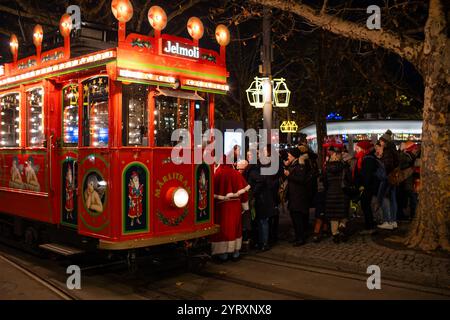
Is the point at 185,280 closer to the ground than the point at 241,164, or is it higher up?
closer to the ground

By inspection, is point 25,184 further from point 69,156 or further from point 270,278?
point 270,278

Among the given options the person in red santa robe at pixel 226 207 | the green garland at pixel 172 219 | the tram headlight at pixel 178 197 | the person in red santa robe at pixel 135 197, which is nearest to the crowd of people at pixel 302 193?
the person in red santa robe at pixel 226 207

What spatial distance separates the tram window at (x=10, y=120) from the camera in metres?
8.57

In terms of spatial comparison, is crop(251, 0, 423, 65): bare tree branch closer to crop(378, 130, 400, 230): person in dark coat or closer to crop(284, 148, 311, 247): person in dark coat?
crop(378, 130, 400, 230): person in dark coat

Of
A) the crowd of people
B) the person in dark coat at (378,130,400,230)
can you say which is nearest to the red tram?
the crowd of people

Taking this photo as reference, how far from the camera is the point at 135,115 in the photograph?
263 inches

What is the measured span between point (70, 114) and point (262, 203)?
3693mm

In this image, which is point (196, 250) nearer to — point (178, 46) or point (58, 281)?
point (58, 281)

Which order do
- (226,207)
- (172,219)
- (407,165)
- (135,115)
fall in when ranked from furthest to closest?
(407,165) < (226,207) < (172,219) < (135,115)

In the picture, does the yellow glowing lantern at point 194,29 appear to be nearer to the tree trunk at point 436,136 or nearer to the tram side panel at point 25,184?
the tram side panel at point 25,184

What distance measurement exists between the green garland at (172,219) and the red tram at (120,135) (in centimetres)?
1

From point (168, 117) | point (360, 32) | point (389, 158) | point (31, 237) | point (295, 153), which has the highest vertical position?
point (360, 32)

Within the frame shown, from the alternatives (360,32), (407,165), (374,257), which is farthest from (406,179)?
(360,32)

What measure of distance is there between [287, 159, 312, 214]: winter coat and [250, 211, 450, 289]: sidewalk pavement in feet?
2.56
